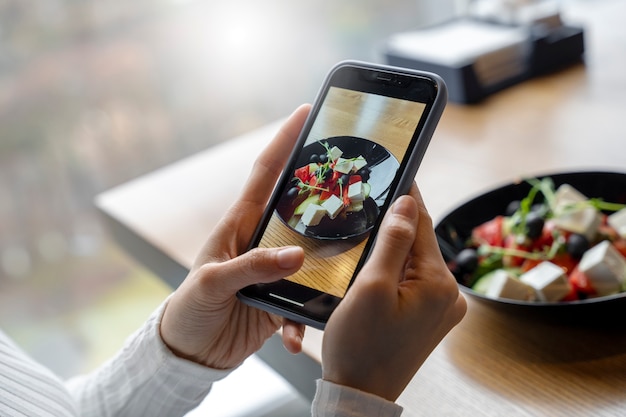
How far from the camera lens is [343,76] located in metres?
0.77

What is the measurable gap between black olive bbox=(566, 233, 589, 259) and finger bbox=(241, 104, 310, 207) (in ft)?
1.10

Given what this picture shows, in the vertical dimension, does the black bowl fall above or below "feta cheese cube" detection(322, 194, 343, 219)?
below

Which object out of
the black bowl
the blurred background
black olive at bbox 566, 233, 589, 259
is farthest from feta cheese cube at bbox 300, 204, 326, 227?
the blurred background

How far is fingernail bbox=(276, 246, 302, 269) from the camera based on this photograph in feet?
2.01

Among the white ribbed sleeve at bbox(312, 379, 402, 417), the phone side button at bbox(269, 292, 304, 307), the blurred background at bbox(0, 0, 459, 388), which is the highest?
the phone side button at bbox(269, 292, 304, 307)

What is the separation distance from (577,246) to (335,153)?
308 mm

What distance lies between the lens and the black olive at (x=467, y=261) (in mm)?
866

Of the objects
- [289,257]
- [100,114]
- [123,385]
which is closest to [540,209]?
[289,257]

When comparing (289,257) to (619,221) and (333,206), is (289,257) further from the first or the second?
(619,221)

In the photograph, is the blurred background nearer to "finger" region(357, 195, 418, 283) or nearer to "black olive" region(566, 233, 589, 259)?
"black olive" region(566, 233, 589, 259)

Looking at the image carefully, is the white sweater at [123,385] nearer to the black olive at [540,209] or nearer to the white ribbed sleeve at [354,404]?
the white ribbed sleeve at [354,404]

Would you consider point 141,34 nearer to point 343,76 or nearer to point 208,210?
point 208,210

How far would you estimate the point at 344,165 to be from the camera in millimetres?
709

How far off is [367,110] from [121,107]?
46.7 inches
